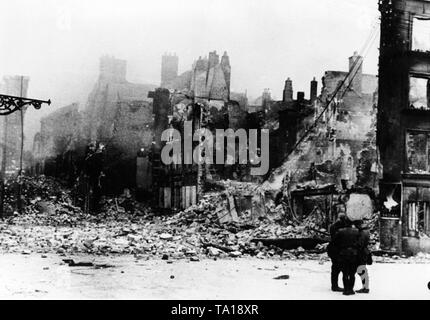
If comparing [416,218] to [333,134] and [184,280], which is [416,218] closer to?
[184,280]

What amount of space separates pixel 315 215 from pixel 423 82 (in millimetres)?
9675

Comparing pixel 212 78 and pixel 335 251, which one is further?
pixel 212 78

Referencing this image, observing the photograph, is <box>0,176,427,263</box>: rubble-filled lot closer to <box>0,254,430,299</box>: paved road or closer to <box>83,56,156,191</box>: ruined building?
<box>0,254,430,299</box>: paved road

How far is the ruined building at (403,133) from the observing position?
18.9 meters

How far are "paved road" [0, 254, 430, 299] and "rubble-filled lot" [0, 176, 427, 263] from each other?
1.64 meters

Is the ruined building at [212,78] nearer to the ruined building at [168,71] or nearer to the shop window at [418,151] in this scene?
the ruined building at [168,71]

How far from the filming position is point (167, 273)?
12.4 metres

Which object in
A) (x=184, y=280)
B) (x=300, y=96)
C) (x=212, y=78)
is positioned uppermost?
(x=212, y=78)

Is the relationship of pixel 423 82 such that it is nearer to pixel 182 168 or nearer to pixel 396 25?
pixel 396 25

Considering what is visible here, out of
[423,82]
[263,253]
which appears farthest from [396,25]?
[263,253]

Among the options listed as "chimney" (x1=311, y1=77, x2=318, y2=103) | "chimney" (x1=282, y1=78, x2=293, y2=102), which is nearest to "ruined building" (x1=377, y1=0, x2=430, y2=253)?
"chimney" (x1=311, y1=77, x2=318, y2=103)

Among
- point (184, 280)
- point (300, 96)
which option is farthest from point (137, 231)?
point (300, 96)

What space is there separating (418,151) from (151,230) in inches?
505

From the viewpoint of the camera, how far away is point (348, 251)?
30.7ft
